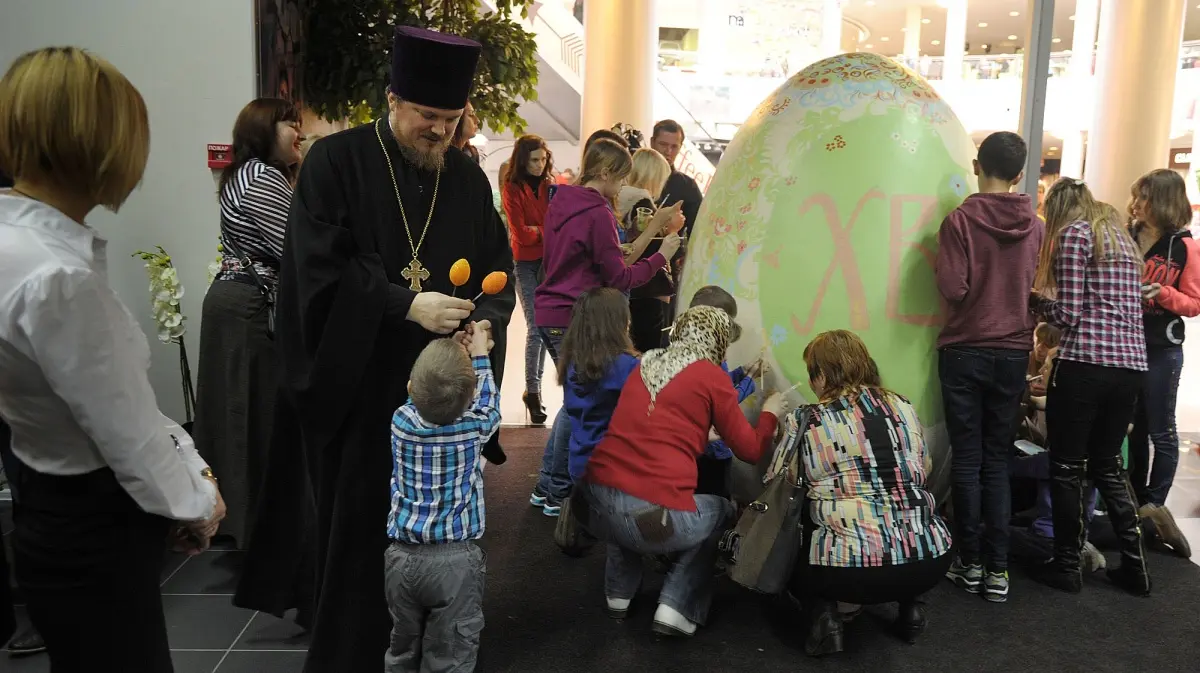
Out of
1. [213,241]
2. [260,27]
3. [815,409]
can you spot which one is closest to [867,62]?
[815,409]

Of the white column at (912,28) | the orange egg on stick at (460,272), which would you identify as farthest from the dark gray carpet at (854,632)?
the white column at (912,28)

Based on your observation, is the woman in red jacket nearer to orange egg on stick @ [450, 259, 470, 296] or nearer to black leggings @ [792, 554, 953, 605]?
black leggings @ [792, 554, 953, 605]

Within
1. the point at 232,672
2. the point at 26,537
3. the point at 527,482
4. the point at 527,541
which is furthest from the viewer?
the point at 527,482

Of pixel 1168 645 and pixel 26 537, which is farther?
pixel 1168 645

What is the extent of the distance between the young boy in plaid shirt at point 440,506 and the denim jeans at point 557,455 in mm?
1553

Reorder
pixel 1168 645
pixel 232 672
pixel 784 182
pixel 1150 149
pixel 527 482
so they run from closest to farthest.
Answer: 1. pixel 232 672
2. pixel 1168 645
3. pixel 784 182
4. pixel 527 482
5. pixel 1150 149

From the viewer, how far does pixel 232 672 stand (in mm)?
2914

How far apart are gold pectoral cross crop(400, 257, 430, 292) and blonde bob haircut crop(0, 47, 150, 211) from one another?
1.18 metres

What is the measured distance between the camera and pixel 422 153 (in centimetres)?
265

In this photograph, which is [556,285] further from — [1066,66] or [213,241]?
[1066,66]

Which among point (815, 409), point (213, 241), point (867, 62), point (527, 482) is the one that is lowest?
point (527, 482)

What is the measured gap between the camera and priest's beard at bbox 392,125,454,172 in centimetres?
264

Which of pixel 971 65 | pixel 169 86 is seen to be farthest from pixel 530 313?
pixel 971 65

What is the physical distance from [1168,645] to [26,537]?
11.0 feet
